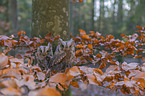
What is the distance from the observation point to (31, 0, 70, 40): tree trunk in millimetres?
1815

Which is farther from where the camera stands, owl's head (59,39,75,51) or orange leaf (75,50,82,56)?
orange leaf (75,50,82,56)

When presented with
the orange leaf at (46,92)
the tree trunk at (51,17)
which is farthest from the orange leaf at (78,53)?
the orange leaf at (46,92)

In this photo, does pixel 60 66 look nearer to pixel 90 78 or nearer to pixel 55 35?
pixel 55 35

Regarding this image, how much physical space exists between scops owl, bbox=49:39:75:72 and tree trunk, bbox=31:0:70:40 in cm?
39

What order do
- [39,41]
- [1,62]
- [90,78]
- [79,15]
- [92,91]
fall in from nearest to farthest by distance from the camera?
[1,62]
[90,78]
[39,41]
[92,91]
[79,15]

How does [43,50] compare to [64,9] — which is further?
[64,9]

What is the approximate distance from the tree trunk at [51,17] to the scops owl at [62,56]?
385mm

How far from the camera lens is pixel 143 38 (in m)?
2.39

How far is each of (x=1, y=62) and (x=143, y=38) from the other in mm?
2319

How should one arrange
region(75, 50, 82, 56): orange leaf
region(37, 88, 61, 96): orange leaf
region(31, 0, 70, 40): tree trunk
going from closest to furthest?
region(37, 88, 61, 96): orange leaf < region(31, 0, 70, 40): tree trunk < region(75, 50, 82, 56): orange leaf

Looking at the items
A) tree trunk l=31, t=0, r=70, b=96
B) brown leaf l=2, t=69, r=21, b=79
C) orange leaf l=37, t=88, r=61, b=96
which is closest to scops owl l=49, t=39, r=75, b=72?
tree trunk l=31, t=0, r=70, b=96

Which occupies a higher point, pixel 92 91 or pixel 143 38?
pixel 143 38

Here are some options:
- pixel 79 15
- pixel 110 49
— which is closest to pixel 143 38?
pixel 110 49

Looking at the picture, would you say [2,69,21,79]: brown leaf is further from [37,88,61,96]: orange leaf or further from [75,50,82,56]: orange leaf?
[75,50,82,56]: orange leaf
